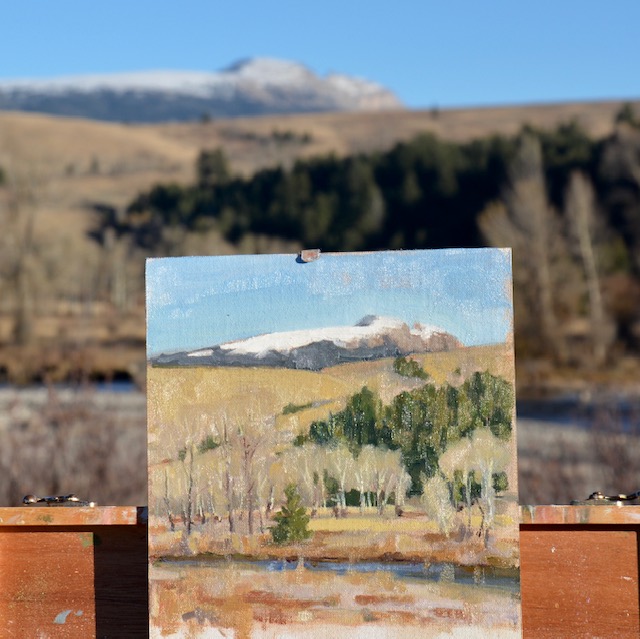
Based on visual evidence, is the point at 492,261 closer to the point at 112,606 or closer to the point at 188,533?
the point at 188,533

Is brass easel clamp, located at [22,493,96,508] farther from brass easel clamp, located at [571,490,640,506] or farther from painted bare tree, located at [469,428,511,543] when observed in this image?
brass easel clamp, located at [571,490,640,506]

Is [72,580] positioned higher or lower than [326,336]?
lower

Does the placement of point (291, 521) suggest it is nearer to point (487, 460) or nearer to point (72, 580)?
point (487, 460)

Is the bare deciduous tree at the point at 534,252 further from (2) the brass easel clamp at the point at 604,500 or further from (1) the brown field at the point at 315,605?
(1) the brown field at the point at 315,605

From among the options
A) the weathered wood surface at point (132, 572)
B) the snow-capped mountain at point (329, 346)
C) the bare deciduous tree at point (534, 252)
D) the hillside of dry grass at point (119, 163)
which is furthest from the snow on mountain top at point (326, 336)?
the bare deciduous tree at point (534, 252)

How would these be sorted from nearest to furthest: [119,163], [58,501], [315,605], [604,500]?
1. [315,605]
2. [604,500]
3. [58,501]
4. [119,163]

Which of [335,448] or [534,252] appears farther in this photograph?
[534,252]

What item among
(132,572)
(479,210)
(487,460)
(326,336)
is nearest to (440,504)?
(487,460)
